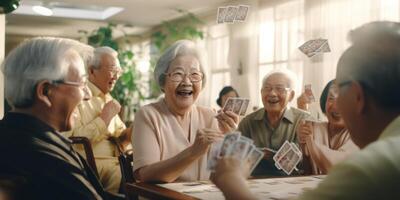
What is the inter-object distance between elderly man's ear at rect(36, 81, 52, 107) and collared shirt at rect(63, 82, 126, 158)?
135cm

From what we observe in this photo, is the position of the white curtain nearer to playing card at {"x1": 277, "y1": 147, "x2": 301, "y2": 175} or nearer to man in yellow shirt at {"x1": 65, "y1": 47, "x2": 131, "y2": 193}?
man in yellow shirt at {"x1": 65, "y1": 47, "x2": 131, "y2": 193}

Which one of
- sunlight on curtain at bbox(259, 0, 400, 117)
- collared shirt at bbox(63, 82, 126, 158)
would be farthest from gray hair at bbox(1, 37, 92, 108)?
sunlight on curtain at bbox(259, 0, 400, 117)

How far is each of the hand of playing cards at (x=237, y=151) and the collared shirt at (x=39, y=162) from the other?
38 centimetres

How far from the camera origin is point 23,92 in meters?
1.61

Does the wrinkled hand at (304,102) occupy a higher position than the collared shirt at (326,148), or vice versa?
the wrinkled hand at (304,102)

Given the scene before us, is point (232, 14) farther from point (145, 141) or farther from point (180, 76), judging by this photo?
point (145, 141)

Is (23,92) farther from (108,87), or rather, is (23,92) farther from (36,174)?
(108,87)

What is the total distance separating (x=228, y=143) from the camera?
1482 mm

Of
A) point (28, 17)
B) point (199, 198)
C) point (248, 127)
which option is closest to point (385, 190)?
point (199, 198)

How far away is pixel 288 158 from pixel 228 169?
1015 mm

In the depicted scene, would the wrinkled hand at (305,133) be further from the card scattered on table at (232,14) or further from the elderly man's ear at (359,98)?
the elderly man's ear at (359,98)

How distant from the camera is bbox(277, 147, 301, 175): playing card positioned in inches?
89.1

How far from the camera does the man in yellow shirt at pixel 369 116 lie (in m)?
0.88

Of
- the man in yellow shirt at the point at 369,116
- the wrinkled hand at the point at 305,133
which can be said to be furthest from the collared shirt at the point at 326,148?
the man in yellow shirt at the point at 369,116
